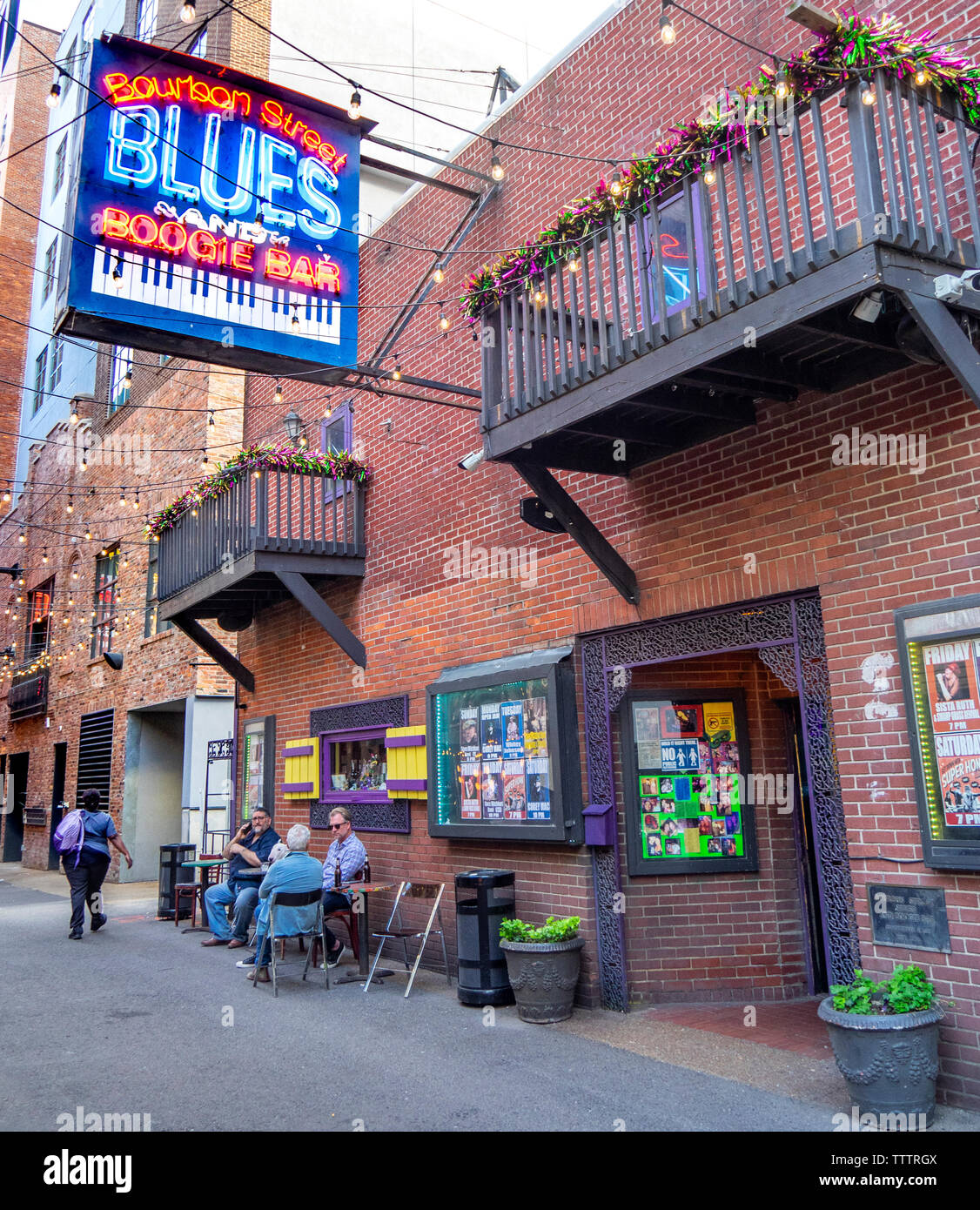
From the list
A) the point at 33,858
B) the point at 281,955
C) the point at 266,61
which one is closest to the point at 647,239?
the point at 281,955

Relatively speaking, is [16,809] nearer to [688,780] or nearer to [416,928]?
[416,928]

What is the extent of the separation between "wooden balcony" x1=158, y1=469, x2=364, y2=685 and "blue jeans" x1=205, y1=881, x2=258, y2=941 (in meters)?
2.75

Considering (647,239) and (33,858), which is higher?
(647,239)

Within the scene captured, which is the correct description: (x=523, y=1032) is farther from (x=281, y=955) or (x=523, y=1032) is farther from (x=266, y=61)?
(x=266, y=61)

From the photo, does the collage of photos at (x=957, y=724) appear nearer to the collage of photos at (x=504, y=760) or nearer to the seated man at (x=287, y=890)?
the collage of photos at (x=504, y=760)

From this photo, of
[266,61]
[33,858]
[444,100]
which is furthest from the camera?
[33,858]

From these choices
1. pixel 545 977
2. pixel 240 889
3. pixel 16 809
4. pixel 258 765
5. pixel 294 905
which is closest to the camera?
pixel 545 977

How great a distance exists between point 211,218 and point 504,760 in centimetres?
498

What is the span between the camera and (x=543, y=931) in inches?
272

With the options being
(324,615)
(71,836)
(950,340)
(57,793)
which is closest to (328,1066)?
(324,615)

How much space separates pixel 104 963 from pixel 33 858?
1632 cm

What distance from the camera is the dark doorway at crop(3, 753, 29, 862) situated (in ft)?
87.5

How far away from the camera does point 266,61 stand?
15.3 meters
